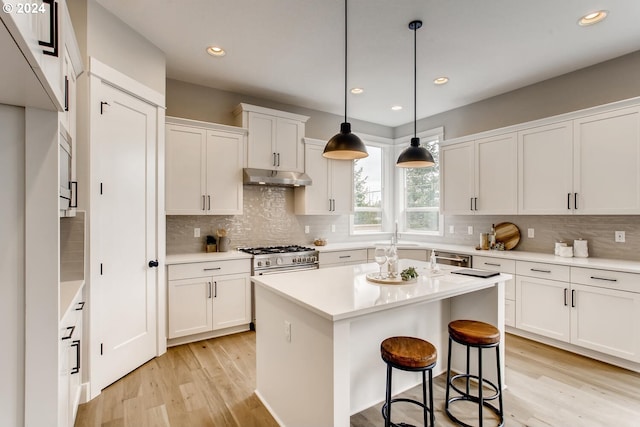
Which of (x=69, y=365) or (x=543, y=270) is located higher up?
(x=543, y=270)

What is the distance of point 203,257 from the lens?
3.52 meters

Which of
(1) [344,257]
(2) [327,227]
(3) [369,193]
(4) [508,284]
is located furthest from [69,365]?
(3) [369,193]

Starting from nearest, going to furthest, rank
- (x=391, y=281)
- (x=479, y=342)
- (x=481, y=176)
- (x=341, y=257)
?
(x=479, y=342), (x=391, y=281), (x=481, y=176), (x=341, y=257)

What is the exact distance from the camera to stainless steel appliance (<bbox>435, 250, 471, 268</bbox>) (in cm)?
402

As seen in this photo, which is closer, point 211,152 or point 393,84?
point 211,152

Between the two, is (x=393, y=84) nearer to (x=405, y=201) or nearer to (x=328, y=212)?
(x=328, y=212)

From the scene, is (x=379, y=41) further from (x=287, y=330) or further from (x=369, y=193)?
(x=369, y=193)

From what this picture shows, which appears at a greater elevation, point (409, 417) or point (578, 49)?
point (578, 49)

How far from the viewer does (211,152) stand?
12.3ft

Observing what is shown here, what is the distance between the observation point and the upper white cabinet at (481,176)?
12.7 ft

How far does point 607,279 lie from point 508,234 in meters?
1.29

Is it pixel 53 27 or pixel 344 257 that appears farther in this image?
pixel 344 257

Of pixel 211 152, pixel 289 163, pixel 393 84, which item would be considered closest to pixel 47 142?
pixel 211 152

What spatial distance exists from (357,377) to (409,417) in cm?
43
